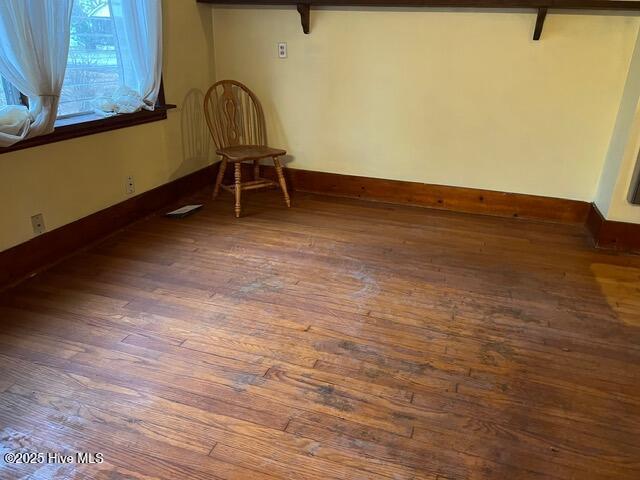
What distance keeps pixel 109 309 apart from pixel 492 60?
2.85 metres

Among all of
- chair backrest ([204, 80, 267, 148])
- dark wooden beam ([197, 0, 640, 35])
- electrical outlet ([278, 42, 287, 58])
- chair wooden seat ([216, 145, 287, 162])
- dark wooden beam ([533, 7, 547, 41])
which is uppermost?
dark wooden beam ([197, 0, 640, 35])

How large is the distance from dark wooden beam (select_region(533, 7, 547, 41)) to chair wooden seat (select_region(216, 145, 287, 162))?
1872 millimetres

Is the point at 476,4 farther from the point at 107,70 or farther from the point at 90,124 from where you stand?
the point at 90,124

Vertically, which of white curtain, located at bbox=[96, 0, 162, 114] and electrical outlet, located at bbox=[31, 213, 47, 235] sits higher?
white curtain, located at bbox=[96, 0, 162, 114]

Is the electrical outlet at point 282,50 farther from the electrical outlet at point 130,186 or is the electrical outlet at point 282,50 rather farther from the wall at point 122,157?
the electrical outlet at point 130,186

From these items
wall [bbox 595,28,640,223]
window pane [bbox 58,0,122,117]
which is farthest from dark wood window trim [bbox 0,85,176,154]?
wall [bbox 595,28,640,223]

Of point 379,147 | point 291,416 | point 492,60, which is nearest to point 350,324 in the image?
point 291,416

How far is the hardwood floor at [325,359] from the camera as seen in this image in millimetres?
1515

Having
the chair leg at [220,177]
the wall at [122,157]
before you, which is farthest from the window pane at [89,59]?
the chair leg at [220,177]

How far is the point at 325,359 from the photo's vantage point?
195 cm

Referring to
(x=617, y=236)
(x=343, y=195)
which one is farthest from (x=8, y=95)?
(x=617, y=236)

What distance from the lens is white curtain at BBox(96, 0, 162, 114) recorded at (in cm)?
290

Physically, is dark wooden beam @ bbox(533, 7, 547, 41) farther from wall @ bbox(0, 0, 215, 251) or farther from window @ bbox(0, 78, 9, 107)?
window @ bbox(0, 78, 9, 107)

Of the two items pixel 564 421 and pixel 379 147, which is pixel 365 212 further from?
pixel 564 421
